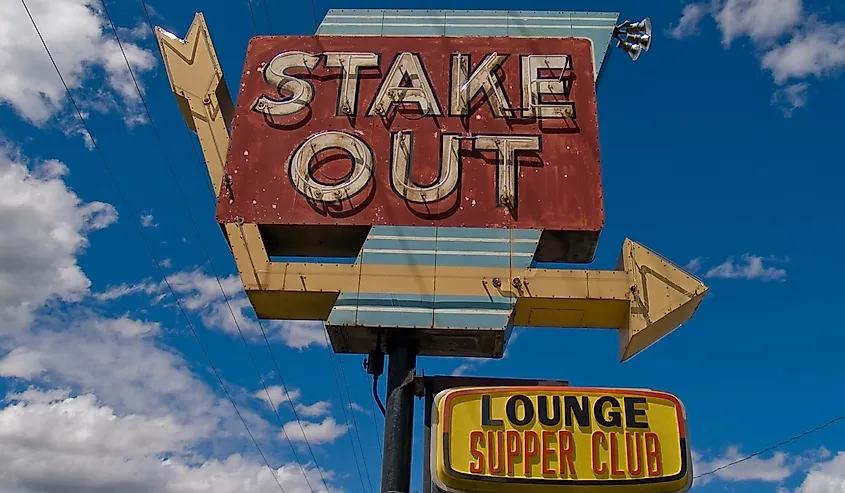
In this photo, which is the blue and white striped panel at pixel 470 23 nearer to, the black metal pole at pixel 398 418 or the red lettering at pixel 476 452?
the black metal pole at pixel 398 418

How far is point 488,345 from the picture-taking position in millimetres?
9727

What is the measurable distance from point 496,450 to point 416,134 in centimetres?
502

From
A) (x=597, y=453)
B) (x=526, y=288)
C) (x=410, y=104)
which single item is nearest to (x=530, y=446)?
(x=597, y=453)

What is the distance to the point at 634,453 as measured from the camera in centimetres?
745

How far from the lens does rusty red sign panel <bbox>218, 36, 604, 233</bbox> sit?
1027 centimetres

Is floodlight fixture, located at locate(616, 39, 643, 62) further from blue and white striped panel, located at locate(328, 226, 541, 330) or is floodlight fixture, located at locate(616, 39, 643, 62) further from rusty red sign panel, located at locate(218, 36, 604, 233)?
blue and white striped panel, located at locate(328, 226, 541, 330)

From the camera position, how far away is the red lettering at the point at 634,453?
7.38 m

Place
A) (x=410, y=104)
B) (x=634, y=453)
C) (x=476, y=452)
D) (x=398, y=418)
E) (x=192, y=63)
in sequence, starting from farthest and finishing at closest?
(x=192, y=63)
(x=410, y=104)
(x=398, y=418)
(x=634, y=453)
(x=476, y=452)

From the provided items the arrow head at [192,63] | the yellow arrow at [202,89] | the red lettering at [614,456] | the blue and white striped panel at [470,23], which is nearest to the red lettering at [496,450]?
the red lettering at [614,456]

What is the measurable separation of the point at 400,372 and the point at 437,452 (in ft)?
7.82

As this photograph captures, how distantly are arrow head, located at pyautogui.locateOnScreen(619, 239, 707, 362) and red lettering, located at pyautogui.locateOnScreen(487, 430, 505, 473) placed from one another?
9.02 ft

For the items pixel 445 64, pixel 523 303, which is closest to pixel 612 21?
pixel 445 64

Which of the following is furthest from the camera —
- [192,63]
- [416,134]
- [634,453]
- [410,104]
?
[192,63]

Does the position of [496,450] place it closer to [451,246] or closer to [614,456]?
[614,456]
